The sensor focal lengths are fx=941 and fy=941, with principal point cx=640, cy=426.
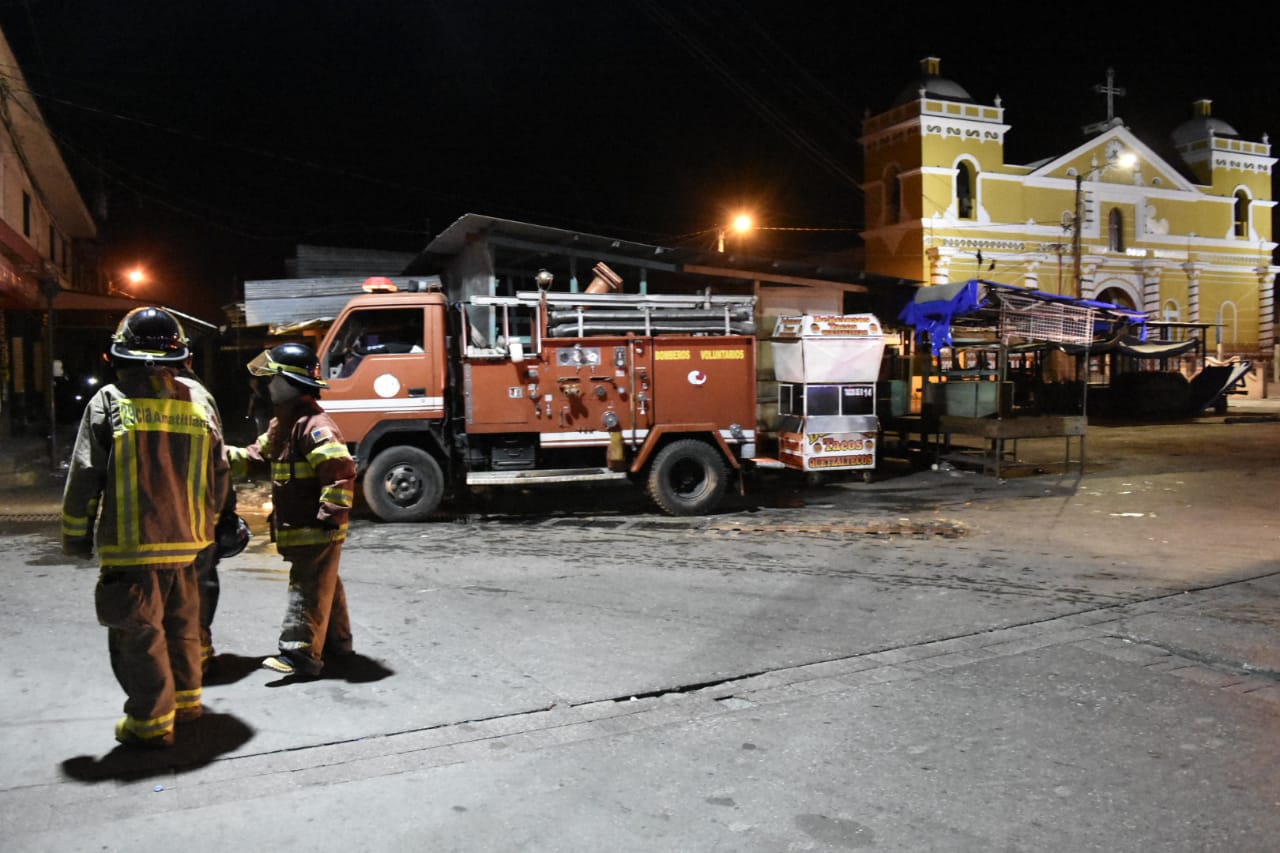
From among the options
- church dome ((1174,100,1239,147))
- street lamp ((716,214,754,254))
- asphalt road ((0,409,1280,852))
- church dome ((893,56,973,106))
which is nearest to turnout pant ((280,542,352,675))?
asphalt road ((0,409,1280,852))

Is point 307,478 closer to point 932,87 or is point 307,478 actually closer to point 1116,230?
point 932,87

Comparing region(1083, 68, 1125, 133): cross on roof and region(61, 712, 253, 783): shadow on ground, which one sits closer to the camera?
region(61, 712, 253, 783): shadow on ground

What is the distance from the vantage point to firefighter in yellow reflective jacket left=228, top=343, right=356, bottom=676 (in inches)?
183

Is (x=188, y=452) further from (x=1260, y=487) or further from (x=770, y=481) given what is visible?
(x=1260, y=487)

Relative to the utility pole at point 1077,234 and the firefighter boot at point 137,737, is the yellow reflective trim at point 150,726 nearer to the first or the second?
the firefighter boot at point 137,737

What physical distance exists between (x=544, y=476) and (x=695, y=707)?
5.85m

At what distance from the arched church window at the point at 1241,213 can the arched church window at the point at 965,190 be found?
15.7 meters

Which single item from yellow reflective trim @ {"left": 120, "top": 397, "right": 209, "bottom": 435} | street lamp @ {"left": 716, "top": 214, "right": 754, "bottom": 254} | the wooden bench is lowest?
the wooden bench

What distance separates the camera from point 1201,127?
4322cm

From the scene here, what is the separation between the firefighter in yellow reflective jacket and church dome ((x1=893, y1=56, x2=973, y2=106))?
115ft

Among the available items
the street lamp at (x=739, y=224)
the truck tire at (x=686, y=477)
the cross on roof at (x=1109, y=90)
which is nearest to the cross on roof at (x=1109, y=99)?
the cross on roof at (x=1109, y=90)

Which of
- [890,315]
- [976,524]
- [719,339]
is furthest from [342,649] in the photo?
[890,315]

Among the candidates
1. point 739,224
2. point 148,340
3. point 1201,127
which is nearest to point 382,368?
point 148,340

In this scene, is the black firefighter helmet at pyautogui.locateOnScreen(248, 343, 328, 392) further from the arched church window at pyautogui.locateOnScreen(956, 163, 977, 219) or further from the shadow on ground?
the arched church window at pyautogui.locateOnScreen(956, 163, 977, 219)
